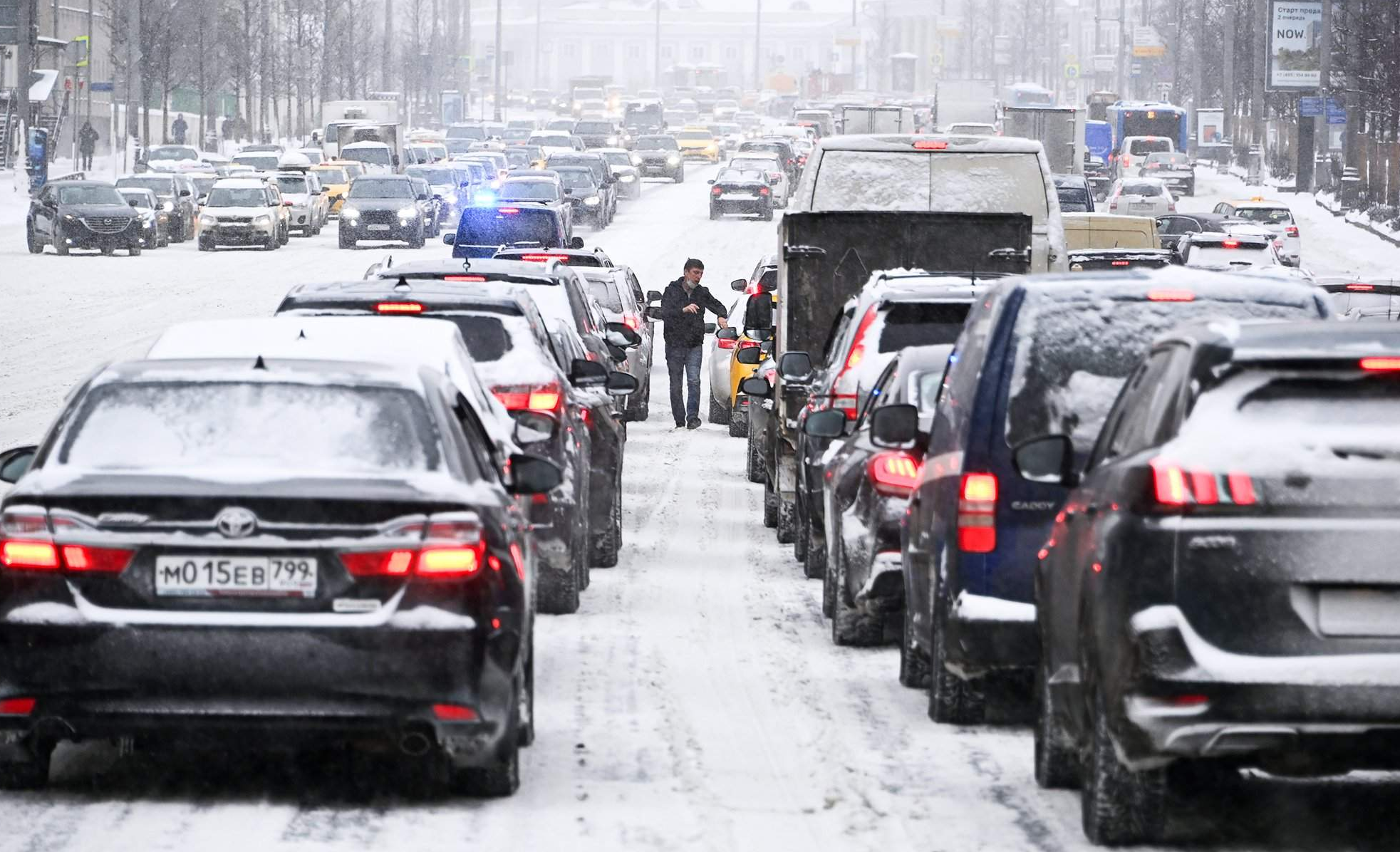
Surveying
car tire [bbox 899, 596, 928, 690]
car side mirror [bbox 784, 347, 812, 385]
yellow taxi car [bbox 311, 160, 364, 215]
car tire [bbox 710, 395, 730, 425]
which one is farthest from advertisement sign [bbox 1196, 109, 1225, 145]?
car tire [bbox 899, 596, 928, 690]

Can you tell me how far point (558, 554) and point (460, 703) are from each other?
192 inches

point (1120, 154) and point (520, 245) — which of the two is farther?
point (1120, 154)

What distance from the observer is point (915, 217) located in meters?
17.7

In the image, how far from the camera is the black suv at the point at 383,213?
53.1m

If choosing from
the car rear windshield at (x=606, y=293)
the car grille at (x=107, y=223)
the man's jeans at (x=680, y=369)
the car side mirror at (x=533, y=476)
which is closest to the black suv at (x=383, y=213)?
the car grille at (x=107, y=223)

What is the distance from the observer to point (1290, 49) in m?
77.9

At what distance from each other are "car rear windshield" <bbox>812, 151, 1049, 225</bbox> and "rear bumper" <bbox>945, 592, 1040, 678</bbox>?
11.3m

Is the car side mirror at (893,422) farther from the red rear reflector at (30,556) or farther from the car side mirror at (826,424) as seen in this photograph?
the red rear reflector at (30,556)

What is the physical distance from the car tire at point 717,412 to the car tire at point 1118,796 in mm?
17813

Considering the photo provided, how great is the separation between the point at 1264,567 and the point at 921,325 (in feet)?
20.0

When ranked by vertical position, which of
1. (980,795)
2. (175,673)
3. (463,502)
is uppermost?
(463,502)

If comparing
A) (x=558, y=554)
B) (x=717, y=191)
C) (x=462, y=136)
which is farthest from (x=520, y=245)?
(x=462, y=136)

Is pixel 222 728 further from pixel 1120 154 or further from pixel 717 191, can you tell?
pixel 1120 154

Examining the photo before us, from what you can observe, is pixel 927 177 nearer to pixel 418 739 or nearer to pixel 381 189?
pixel 418 739
